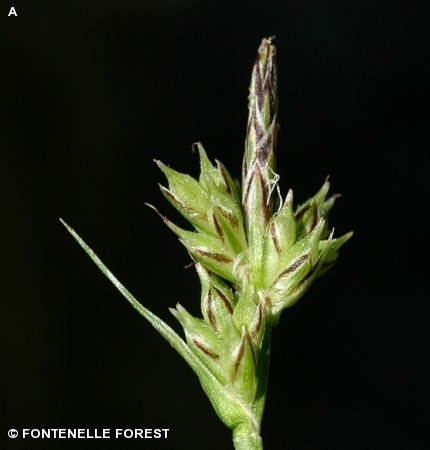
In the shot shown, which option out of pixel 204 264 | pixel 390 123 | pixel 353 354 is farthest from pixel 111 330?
pixel 204 264

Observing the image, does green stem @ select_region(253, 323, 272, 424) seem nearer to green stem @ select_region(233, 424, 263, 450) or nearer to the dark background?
green stem @ select_region(233, 424, 263, 450)

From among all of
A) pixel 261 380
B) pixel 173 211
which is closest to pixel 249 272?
pixel 261 380

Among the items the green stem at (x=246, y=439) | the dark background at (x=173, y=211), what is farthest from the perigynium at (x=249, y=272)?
the dark background at (x=173, y=211)

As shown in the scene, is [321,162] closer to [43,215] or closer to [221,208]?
[43,215]

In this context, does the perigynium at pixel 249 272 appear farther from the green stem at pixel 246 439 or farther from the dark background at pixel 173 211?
the dark background at pixel 173 211

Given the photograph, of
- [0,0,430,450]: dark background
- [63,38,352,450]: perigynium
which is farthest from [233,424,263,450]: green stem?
[0,0,430,450]: dark background

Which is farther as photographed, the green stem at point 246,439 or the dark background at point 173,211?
the dark background at point 173,211
